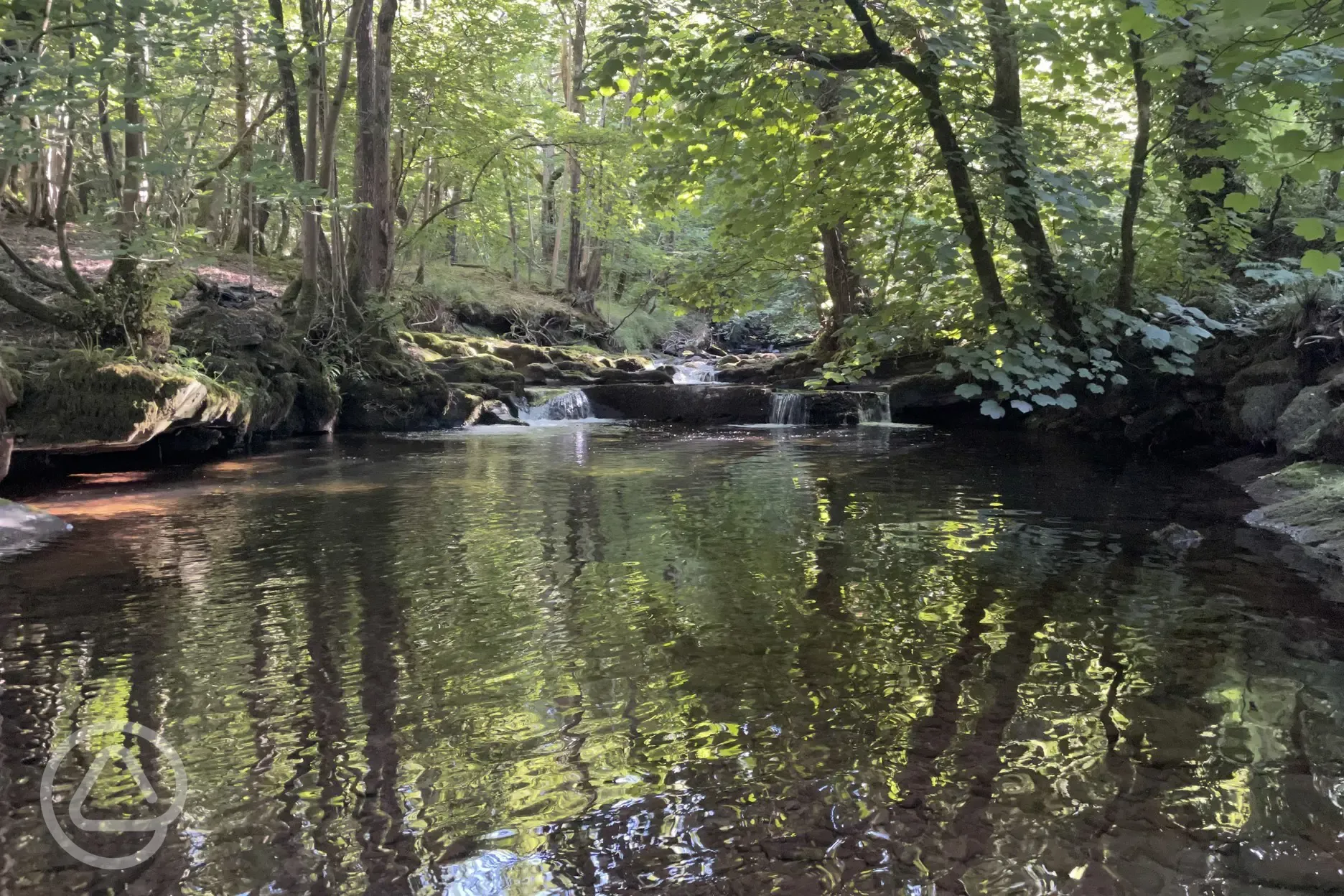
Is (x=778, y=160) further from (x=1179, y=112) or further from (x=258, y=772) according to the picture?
(x=258, y=772)

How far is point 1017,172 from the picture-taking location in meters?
5.56

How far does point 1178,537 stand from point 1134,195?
9.17 ft

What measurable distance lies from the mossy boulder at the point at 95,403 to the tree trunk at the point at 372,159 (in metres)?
6.97

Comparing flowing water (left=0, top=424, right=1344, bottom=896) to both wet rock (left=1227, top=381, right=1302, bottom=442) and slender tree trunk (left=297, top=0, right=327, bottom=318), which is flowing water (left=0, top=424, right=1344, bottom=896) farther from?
slender tree trunk (left=297, top=0, right=327, bottom=318)

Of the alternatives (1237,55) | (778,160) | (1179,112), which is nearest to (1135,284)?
(1179,112)

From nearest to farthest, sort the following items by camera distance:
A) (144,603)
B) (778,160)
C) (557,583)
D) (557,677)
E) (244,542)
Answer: (557,677) → (144,603) → (557,583) → (244,542) → (778,160)

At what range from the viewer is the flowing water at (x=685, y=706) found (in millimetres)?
2342

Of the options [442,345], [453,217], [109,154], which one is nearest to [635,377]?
[442,345]

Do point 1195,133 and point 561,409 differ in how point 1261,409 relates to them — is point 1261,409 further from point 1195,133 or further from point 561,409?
point 561,409

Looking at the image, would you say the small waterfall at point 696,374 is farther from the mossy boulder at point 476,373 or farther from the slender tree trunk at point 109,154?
the slender tree trunk at point 109,154

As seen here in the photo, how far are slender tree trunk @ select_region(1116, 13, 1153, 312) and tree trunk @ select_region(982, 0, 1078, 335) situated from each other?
73 cm

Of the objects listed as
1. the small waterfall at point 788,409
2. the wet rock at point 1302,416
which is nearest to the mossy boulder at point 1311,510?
the wet rock at point 1302,416

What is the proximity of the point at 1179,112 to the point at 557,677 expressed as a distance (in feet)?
23.6

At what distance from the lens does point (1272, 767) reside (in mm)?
2809
